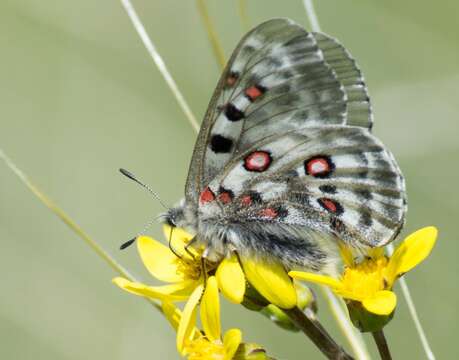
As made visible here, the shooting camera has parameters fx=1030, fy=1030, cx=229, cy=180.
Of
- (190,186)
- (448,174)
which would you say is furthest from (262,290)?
(448,174)

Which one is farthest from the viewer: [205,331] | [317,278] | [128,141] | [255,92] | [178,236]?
[128,141]

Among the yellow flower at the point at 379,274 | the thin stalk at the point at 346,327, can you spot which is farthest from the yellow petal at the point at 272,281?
the thin stalk at the point at 346,327

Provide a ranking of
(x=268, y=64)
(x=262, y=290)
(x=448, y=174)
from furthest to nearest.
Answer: (x=448, y=174) → (x=268, y=64) → (x=262, y=290)

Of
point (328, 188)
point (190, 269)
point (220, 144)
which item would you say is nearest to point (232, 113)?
point (220, 144)

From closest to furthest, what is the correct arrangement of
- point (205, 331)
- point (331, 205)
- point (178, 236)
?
point (205, 331) < point (331, 205) < point (178, 236)

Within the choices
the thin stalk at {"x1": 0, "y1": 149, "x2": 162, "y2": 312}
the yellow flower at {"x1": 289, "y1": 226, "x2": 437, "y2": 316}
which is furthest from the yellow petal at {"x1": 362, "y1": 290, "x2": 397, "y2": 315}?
the thin stalk at {"x1": 0, "y1": 149, "x2": 162, "y2": 312}

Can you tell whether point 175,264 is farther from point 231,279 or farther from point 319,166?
point 319,166

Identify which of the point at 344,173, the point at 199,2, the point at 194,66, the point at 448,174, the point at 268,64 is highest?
the point at 199,2

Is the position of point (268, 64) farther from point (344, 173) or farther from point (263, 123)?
point (344, 173)
